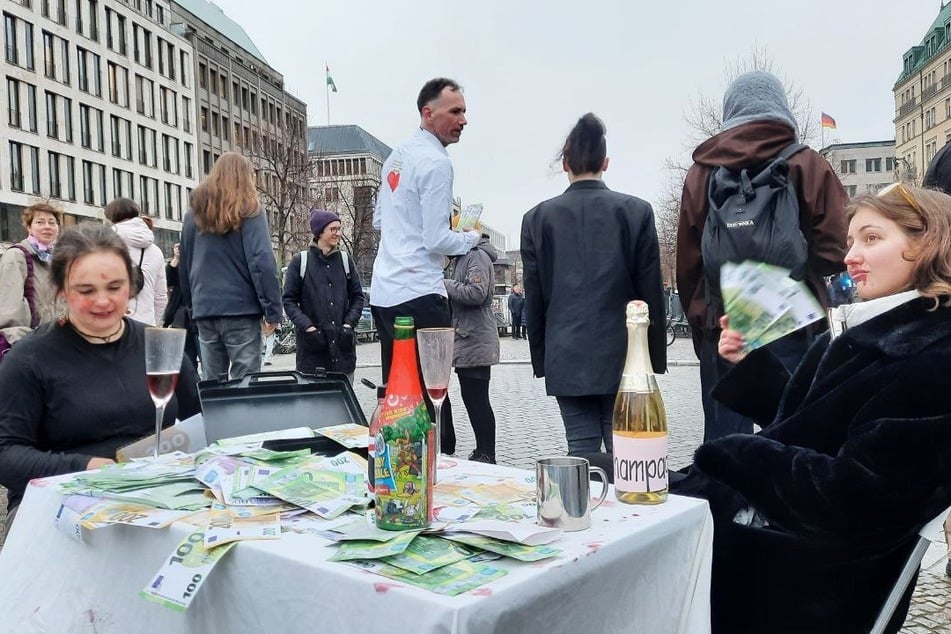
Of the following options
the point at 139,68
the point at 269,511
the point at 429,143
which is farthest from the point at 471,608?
the point at 139,68

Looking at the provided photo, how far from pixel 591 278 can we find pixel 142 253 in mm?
4243

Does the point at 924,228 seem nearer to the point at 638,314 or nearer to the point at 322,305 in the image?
the point at 638,314

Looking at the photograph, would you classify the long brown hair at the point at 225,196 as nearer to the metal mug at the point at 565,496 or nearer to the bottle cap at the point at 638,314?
the bottle cap at the point at 638,314

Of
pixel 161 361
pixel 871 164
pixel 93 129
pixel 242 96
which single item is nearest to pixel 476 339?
pixel 161 361

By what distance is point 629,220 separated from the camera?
12.8 feet

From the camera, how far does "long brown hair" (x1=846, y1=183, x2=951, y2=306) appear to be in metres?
1.77

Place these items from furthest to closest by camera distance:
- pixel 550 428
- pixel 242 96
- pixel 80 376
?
pixel 242 96 < pixel 550 428 < pixel 80 376

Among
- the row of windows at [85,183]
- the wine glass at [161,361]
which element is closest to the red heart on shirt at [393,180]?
the wine glass at [161,361]

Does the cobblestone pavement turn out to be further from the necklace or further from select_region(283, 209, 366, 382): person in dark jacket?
the necklace

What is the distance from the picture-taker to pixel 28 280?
5.57 meters

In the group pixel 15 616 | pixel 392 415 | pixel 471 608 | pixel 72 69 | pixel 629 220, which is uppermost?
pixel 72 69

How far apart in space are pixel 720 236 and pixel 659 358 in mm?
693

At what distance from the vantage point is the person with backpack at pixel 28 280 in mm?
5422

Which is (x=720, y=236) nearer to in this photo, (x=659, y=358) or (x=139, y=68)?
(x=659, y=358)
